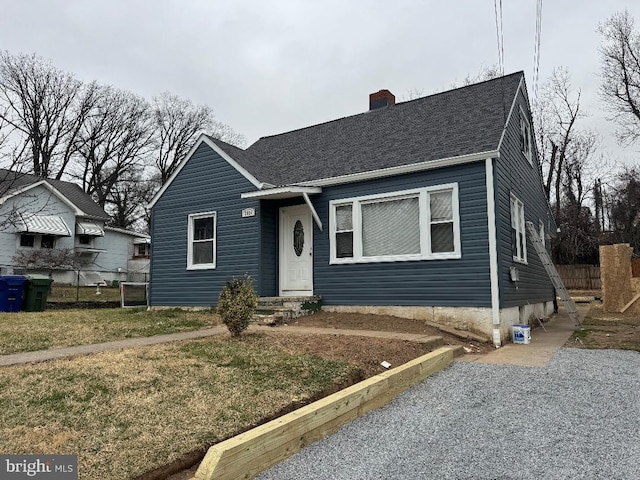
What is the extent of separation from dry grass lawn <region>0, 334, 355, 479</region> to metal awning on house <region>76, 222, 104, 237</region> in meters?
22.4

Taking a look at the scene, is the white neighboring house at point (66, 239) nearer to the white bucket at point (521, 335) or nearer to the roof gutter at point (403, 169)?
the roof gutter at point (403, 169)

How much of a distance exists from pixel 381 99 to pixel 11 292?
11.7m

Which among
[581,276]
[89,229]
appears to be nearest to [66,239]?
[89,229]

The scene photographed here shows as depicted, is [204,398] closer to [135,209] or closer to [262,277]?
[262,277]

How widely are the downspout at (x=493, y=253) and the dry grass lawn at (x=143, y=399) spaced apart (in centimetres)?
402

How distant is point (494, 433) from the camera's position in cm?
365

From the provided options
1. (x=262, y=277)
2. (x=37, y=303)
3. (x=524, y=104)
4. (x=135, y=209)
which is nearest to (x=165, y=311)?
(x=262, y=277)

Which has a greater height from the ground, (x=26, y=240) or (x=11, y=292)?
(x=26, y=240)

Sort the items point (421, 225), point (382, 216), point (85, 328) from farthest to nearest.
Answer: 1. point (382, 216)
2. point (421, 225)
3. point (85, 328)

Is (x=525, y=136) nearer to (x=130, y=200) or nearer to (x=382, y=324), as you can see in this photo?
(x=382, y=324)

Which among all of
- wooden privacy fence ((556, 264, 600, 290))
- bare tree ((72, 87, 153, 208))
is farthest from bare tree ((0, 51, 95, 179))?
wooden privacy fence ((556, 264, 600, 290))

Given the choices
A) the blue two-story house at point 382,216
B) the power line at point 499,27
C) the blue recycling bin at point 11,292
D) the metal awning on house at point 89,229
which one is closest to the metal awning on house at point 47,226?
the metal awning on house at point 89,229

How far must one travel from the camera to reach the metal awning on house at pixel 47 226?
21516mm

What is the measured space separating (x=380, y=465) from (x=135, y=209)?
40985mm
